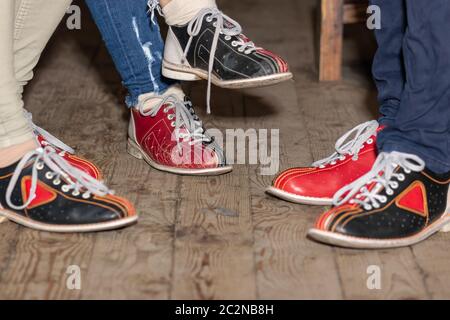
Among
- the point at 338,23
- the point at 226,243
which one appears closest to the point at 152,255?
the point at 226,243

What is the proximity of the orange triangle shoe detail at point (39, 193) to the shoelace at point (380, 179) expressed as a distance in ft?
1.64

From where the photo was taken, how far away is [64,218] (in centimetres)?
143

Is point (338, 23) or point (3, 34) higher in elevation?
point (3, 34)

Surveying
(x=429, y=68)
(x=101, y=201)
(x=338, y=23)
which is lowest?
(x=338, y=23)

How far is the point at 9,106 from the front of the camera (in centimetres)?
145

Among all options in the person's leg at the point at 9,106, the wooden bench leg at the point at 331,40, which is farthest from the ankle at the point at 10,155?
the wooden bench leg at the point at 331,40

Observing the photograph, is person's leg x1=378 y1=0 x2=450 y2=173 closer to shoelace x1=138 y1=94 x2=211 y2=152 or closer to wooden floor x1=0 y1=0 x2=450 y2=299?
wooden floor x1=0 y1=0 x2=450 y2=299

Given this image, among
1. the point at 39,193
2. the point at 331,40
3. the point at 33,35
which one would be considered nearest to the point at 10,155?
the point at 39,193

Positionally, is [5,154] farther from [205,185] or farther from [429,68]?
[429,68]

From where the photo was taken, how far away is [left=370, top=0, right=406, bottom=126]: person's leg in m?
1.53

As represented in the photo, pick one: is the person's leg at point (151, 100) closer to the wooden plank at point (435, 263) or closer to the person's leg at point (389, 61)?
the person's leg at point (389, 61)

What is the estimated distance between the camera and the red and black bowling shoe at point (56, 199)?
4.68 ft
